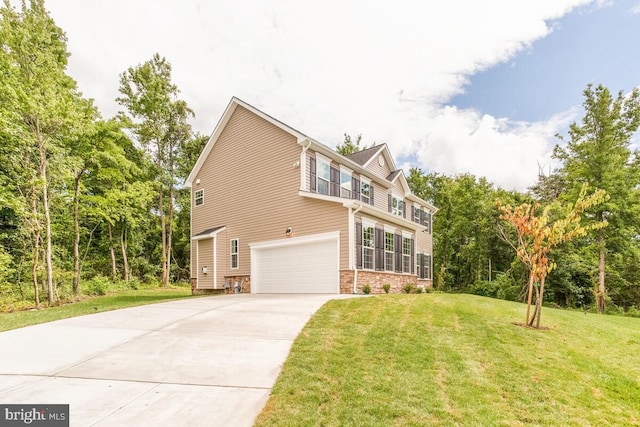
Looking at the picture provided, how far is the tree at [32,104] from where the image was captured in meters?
11.3

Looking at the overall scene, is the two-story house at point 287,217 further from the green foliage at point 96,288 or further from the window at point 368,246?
the green foliage at point 96,288

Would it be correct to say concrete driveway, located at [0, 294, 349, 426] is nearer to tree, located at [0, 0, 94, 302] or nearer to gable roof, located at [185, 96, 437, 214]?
tree, located at [0, 0, 94, 302]

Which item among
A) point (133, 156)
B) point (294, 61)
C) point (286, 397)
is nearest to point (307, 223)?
point (294, 61)

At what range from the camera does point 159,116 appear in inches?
966

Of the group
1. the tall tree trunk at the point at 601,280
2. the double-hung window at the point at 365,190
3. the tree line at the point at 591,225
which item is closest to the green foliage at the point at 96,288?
the double-hung window at the point at 365,190

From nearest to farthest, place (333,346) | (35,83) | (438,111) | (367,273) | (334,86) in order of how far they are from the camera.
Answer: (333,346) → (35,83) → (367,273) → (334,86) → (438,111)

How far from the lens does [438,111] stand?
21.4 m

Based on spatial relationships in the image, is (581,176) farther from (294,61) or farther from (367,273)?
(294,61)

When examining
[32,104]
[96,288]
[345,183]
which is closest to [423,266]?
[345,183]

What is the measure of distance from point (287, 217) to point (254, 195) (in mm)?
2405

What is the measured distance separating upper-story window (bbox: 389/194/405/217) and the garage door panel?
7545mm

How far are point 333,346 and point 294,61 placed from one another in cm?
1429

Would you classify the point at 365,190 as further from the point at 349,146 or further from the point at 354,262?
the point at 349,146

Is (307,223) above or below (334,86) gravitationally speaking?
below
